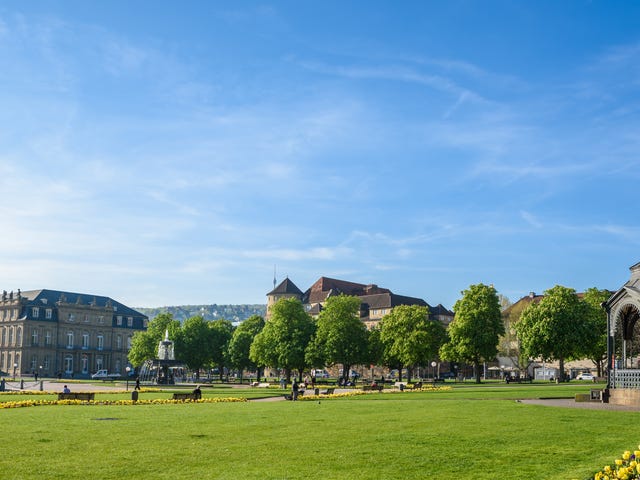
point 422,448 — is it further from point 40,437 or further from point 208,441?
point 40,437

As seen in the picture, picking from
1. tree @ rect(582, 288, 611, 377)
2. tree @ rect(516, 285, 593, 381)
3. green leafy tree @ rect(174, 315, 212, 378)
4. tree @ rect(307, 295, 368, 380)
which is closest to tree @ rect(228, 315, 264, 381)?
green leafy tree @ rect(174, 315, 212, 378)

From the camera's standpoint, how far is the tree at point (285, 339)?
10775 centimetres

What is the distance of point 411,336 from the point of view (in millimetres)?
105875

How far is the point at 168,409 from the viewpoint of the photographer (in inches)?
1619

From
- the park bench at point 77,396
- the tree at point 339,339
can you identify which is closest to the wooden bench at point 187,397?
the park bench at point 77,396

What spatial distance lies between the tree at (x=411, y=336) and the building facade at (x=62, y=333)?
258ft

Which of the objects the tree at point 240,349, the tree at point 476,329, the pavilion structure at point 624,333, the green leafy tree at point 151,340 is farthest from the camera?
the green leafy tree at point 151,340

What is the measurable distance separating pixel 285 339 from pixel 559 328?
38593mm

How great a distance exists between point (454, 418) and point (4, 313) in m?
160

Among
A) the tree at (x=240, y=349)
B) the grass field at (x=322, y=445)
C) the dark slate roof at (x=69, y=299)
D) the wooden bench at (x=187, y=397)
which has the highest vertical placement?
the dark slate roof at (x=69, y=299)

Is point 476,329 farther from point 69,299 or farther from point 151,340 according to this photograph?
point 69,299

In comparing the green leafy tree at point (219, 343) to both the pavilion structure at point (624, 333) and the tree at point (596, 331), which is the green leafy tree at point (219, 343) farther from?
the pavilion structure at point (624, 333)

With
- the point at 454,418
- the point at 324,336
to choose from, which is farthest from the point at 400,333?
the point at 454,418

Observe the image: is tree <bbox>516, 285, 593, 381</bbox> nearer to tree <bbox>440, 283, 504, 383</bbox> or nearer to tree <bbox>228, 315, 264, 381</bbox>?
tree <bbox>440, 283, 504, 383</bbox>
